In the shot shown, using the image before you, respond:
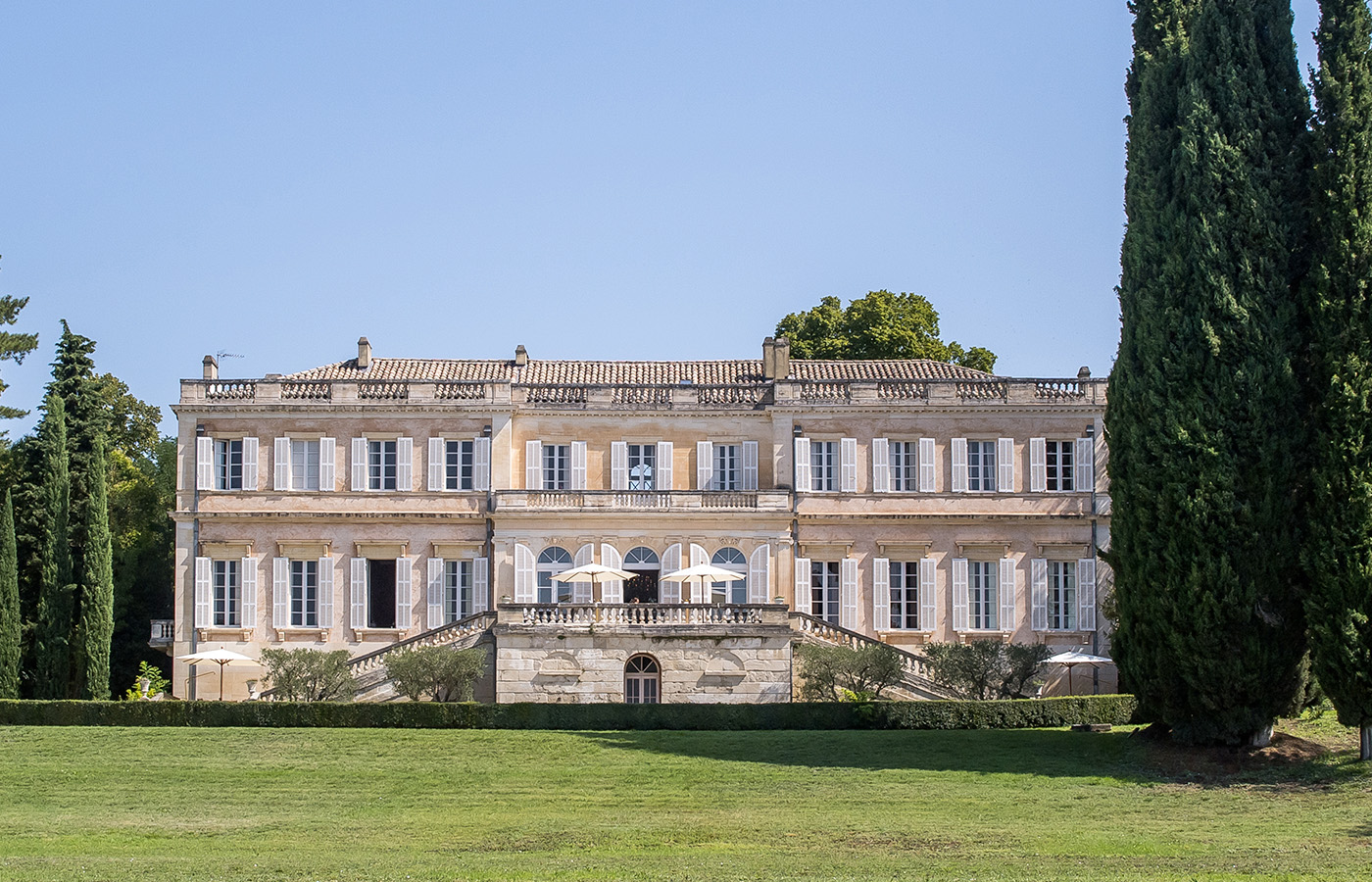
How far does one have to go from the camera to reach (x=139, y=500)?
51062 mm

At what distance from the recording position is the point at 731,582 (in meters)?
41.4

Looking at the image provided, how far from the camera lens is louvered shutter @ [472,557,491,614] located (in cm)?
4128

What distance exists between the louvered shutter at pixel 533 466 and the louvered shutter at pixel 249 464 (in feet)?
22.7

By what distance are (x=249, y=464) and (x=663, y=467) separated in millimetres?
10644

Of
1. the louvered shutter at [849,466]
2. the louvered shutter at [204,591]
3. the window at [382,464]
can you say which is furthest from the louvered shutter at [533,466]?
the louvered shutter at [204,591]

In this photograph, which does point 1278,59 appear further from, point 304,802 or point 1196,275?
point 304,802

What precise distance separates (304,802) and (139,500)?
30.5 metres

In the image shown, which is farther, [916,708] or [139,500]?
[139,500]

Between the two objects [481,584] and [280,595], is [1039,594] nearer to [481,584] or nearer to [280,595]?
[481,584]

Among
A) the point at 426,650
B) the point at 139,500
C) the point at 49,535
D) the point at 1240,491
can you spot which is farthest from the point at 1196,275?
the point at 139,500

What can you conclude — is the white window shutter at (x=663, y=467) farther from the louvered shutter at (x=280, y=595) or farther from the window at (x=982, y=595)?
the louvered shutter at (x=280, y=595)

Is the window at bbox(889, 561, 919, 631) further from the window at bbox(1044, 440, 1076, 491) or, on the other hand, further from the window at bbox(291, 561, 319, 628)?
the window at bbox(291, 561, 319, 628)

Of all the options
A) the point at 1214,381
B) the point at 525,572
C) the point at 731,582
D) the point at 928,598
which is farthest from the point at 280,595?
the point at 1214,381

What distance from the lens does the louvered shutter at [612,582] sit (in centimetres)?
4094
